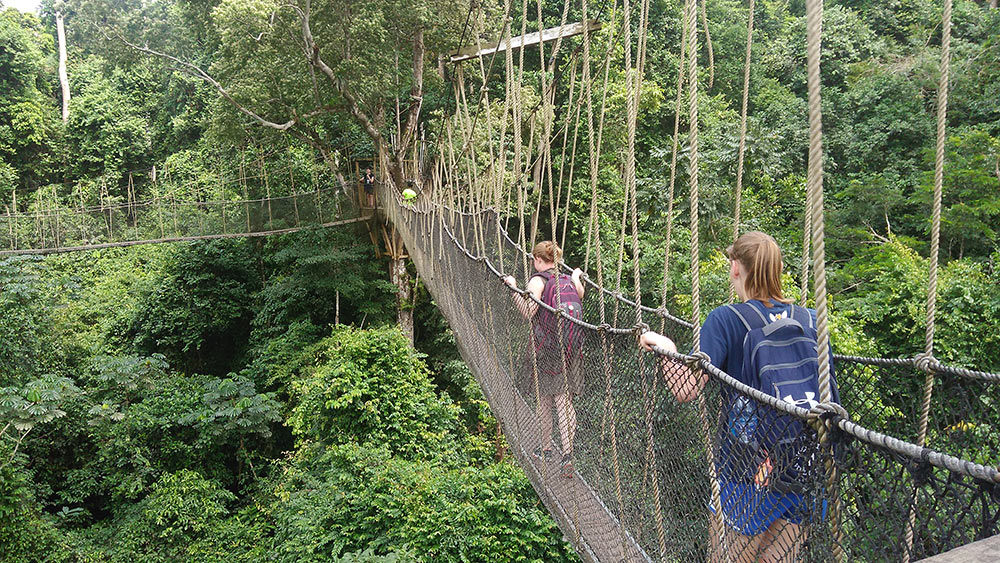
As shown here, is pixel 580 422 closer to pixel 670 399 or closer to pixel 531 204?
pixel 670 399

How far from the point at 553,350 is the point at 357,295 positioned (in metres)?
5.66

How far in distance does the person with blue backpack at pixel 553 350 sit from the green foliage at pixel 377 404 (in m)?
3.43

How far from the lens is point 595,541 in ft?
4.85

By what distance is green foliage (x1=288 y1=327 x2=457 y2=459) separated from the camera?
5.16 meters

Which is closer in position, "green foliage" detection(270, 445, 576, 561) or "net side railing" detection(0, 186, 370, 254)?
"green foliage" detection(270, 445, 576, 561)

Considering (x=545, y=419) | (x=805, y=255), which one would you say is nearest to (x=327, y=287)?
(x=545, y=419)

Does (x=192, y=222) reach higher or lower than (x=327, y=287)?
higher

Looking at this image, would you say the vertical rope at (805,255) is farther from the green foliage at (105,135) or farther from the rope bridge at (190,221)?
the green foliage at (105,135)

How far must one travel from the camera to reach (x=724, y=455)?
0.91m

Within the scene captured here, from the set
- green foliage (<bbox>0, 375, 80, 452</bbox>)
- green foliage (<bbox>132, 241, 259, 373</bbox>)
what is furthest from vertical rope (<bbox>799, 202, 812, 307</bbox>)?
green foliage (<bbox>132, 241, 259, 373</bbox>)

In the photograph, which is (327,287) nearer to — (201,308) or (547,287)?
(201,308)

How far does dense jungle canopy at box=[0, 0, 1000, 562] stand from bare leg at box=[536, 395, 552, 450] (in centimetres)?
222

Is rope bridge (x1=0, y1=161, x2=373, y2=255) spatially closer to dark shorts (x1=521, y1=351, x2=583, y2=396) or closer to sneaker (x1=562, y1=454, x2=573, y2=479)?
dark shorts (x1=521, y1=351, x2=583, y2=396)

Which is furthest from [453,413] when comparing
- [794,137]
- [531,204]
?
[794,137]
